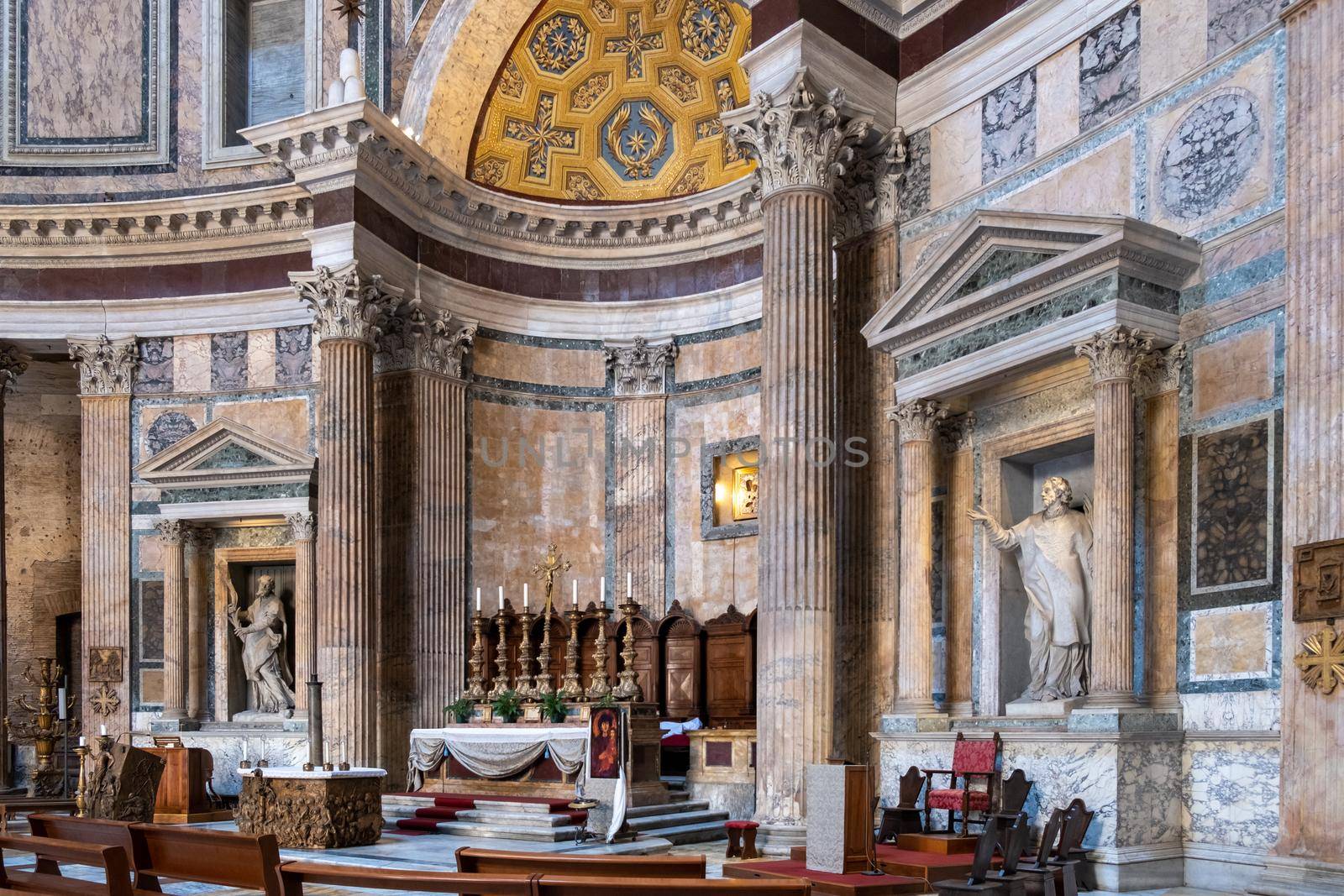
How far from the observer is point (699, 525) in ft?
65.9

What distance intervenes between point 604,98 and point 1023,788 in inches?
570

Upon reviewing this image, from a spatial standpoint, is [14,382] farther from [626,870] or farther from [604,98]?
[626,870]

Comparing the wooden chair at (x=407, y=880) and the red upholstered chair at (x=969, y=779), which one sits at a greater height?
the wooden chair at (x=407, y=880)

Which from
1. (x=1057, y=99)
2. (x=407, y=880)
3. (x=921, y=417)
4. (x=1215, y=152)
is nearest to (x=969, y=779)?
(x=921, y=417)

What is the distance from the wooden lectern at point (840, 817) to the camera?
31.7 feet

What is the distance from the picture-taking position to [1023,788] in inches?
424

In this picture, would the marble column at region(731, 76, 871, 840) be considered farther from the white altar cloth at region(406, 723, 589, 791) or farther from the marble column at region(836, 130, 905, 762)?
the white altar cloth at region(406, 723, 589, 791)

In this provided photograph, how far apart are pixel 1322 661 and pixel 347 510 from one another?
41.0 feet

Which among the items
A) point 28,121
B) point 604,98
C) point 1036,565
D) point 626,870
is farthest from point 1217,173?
point 28,121

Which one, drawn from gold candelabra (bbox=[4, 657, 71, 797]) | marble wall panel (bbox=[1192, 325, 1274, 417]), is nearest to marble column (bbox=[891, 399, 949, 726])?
marble wall panel (bbox=[1192, 325, 1274, 417])

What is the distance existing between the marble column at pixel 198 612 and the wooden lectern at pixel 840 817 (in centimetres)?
1287

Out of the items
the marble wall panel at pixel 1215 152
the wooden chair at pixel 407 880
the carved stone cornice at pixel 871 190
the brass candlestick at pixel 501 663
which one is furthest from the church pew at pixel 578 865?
the brass candlestick at pixel 501 663

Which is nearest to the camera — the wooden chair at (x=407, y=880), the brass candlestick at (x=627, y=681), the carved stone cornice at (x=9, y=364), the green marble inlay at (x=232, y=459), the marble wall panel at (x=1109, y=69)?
the wooden chair at (x=407, y=880)

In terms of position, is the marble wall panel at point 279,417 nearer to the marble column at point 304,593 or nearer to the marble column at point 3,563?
the marble column at point 304,593
